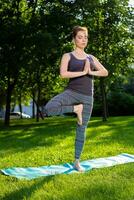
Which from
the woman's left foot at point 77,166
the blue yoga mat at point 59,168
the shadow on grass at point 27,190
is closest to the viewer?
the shadow on grass at point 27,190

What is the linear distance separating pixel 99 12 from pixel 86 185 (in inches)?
849

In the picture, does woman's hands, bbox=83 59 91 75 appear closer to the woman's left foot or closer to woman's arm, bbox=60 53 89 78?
woman's arm, bbox=60 53 89 78

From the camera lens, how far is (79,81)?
8.73m

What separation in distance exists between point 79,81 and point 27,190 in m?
2.32

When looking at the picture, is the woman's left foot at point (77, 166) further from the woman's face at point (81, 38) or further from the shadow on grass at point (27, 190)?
the woman's face at point (81, 38)

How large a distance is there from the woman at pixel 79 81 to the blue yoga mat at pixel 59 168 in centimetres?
63

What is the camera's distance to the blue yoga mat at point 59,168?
8.89 metres

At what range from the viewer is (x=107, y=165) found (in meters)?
9.75

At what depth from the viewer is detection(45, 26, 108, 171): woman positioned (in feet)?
28.1

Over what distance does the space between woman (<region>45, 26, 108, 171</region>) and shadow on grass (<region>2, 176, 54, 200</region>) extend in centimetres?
115

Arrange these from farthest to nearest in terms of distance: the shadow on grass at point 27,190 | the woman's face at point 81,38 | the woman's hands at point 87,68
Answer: the woman's face at point 81,38, the woman's hands at point 87,68, the shadow on grass at point 27,190

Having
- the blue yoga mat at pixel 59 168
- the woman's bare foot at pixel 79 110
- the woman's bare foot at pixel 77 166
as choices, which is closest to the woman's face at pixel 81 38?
the woman's bare foot at pixel 79 110

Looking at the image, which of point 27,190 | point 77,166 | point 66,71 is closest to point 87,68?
point 66,71

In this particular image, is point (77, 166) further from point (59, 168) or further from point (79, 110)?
point (79, 110)
